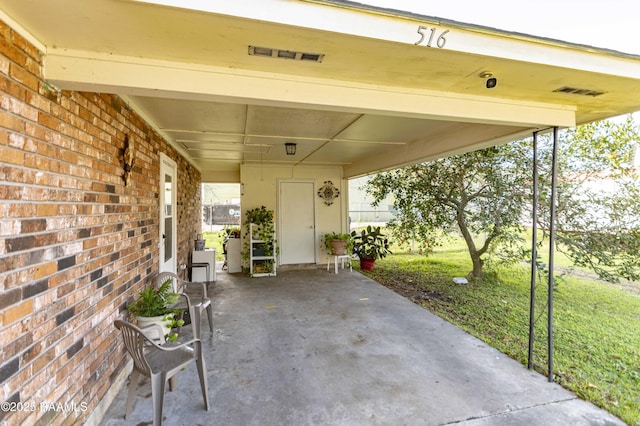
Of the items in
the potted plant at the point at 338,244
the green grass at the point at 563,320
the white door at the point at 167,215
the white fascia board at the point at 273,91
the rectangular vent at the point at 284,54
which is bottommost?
the green grass at the point at 563,320

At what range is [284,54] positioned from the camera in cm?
182

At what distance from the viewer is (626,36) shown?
3.45 m

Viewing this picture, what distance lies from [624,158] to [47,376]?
6.14 m

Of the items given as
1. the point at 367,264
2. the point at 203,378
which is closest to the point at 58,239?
the point at 203,378

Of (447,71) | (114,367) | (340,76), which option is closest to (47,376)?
(114,367)

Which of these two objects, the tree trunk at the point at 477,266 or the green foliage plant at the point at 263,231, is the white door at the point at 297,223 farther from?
the tree trunk at the point at 477,266

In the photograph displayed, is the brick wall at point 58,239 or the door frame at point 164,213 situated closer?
the brick wall at point 58,239

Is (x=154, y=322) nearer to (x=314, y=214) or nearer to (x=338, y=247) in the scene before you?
(x=338, y=247)

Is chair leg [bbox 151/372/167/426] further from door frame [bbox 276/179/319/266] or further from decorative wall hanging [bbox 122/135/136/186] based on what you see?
door frame [bbox 276/179/319/266]

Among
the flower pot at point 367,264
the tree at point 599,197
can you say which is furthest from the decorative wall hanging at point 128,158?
the flower pot at point 367,264

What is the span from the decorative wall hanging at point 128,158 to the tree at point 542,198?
5026 mm

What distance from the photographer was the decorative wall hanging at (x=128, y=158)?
2650mm

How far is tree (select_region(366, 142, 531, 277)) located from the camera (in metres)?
5.12

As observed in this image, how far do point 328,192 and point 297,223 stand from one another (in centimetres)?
106
